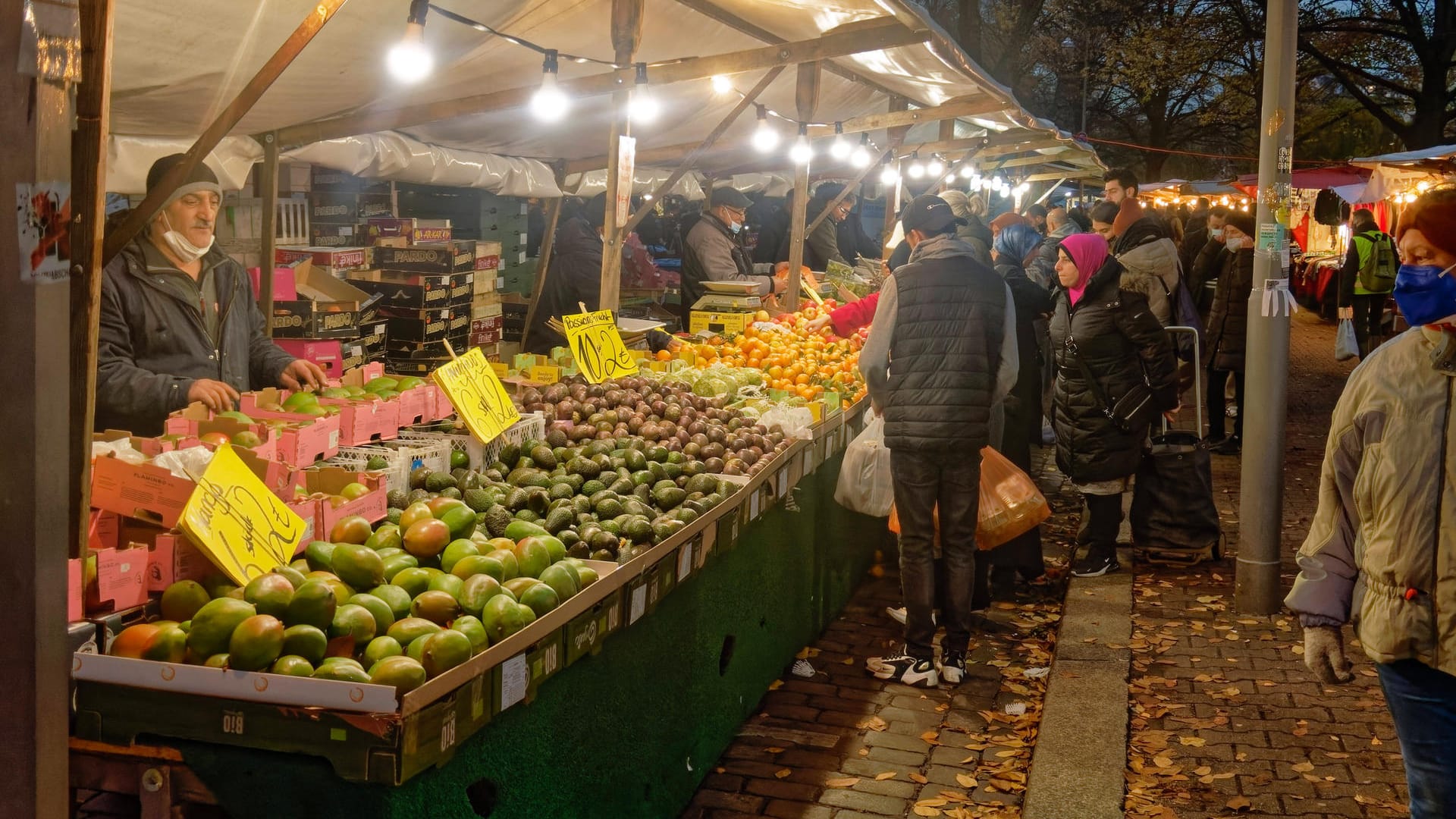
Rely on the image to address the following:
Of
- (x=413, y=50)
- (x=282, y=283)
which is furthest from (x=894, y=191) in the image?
(x=413, y=50)

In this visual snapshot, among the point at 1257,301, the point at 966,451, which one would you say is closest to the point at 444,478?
the point at 966,451

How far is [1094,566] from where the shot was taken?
7.63 m

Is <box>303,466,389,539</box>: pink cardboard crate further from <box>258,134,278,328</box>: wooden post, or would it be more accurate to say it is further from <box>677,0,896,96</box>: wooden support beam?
<box>677,0,896,96</box>: wooden support beam

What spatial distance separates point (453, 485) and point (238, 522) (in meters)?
1.20

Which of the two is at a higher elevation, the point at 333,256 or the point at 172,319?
the point at 333,256

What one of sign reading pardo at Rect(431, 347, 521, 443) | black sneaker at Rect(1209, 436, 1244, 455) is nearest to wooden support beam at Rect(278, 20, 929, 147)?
sign reading pardo at Rect(431, 347, 521, 443)

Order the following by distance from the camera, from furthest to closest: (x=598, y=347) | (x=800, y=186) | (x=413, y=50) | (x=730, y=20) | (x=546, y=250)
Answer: (x=546, y=250)
(x=800, y=186)
(x=730, y=20)
(x=598, y=347)
(x=413, y=50)

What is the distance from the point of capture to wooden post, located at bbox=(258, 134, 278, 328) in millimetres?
7559

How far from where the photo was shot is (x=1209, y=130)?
2076 inches

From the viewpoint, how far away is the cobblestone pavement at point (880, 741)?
464 cm

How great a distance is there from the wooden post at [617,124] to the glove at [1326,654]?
466cm

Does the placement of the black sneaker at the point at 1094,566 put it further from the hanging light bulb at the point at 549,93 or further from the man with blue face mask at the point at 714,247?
the hanging light bulb at the point at 549,93

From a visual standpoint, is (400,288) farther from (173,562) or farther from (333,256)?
(173,562)

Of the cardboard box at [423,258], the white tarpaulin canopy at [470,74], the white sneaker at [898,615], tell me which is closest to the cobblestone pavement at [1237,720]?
the white sneaker at [898,615]
